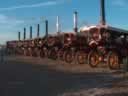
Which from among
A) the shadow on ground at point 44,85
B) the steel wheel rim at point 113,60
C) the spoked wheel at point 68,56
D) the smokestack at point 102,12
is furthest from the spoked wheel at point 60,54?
the shadow on ground at point 44,85

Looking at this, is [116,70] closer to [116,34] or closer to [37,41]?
[116,34]

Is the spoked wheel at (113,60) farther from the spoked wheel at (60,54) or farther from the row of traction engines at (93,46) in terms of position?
the spoked wheel at (60,54)

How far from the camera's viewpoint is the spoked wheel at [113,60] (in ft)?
77.0

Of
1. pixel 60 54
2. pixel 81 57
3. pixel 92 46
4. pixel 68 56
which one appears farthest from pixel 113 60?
pixel 60 54

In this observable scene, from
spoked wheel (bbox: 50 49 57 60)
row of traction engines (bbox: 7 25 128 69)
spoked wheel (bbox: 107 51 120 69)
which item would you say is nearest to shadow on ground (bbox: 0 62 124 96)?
spoked wheel (bbox: 107 51 120 69)

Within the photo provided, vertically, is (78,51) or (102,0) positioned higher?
(102,0)

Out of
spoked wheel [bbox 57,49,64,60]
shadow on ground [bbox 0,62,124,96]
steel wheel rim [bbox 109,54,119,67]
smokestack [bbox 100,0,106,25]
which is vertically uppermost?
smokestack [bbox 100,0,106,25]

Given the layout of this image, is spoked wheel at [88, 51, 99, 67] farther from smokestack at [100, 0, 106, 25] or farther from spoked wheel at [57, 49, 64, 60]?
smokestack at [100, 0, 106, 25]

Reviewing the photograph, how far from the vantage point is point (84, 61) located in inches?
1121

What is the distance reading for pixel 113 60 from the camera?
77.6ft

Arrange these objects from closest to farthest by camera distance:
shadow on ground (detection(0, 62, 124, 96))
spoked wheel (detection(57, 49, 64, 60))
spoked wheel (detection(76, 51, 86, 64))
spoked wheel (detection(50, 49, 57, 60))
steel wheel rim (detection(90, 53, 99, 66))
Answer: shadow on ground (detection(0, 62, 124, 96)) → steel wheel rim (detection(90, 53, 99, 66)) → spoked wheel (detection(76, 51, 86, 64)) → spoked wheel (detection(57, 49, 64, 60)) → spoked wheel (detection(50, 49, 57, 60))

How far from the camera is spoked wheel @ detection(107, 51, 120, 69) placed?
23.5 m

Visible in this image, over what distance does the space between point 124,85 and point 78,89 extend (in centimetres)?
194

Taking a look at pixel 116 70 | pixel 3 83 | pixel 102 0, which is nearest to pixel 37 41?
pixel 102 0
